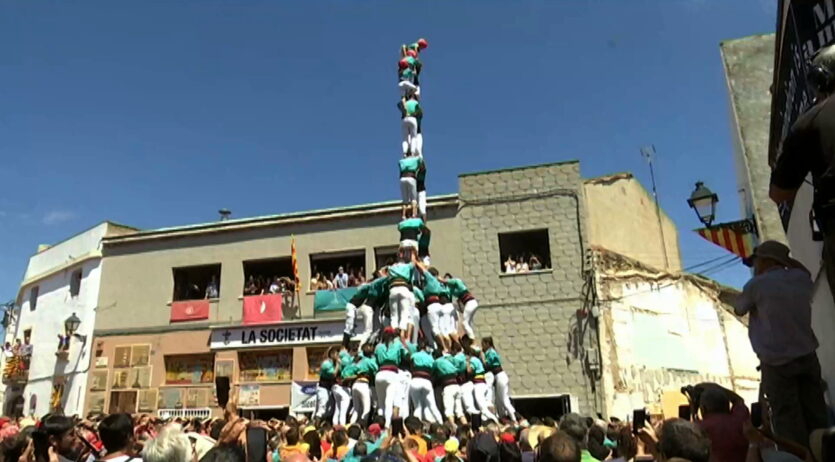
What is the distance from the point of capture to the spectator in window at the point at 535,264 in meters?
20.1

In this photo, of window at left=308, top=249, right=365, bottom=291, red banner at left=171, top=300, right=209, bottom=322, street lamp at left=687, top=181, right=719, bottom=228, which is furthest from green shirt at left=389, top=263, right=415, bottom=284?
red banner at left=171, top=300, right=209, bottom=322

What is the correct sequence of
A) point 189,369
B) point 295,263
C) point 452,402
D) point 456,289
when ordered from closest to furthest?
point 452,402 → point 456,289 → point 295,263 → point 189,369

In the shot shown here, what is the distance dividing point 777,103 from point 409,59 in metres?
8.97

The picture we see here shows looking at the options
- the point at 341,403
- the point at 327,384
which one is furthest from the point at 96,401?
the point at 341,403

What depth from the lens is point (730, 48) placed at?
→ 1445 centimetres

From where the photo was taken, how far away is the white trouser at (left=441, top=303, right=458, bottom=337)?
12.3 meters

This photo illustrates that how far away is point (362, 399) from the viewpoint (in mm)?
11195

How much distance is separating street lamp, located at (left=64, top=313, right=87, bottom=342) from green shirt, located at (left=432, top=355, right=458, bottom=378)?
18.0 metres

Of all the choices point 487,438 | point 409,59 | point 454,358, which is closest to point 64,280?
point 409,59

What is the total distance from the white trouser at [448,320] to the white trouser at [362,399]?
191 centimetres

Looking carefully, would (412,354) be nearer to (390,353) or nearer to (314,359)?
(390,353)

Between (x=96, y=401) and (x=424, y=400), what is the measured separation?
16820 mm

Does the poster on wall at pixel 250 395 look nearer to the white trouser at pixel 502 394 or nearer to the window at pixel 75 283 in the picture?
the window at pixel 75 283

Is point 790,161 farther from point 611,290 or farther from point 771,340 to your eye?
point 611,290
